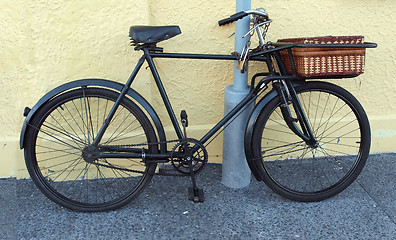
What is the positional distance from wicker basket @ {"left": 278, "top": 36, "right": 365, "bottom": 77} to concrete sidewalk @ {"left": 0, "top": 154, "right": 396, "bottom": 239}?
1.08 meters

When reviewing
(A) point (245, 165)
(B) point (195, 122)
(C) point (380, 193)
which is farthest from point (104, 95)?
(C) point (380, 193)

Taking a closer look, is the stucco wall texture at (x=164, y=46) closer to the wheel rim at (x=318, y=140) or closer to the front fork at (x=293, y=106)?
the wheel rim at (x=318, y=140)

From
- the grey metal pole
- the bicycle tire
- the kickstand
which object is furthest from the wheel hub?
the grey metal pole

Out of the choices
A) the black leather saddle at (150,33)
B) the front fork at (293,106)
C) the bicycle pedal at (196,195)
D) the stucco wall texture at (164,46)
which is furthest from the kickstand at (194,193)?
the black leather saddle at (150,33)

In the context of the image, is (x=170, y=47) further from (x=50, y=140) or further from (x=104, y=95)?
(x=50, y=140)

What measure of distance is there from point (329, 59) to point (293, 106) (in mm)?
458

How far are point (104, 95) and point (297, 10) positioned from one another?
6.08 ft

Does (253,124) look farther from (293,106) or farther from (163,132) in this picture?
(163,132)

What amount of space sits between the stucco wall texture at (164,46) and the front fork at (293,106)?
25.5 inches

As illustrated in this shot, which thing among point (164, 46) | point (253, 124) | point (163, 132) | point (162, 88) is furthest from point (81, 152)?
point (253, 124)

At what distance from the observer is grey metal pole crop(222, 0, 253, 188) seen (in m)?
3.17

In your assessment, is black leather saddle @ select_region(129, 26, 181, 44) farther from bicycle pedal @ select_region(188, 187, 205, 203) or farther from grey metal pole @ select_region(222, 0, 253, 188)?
bicycle pedal @ select_region(188, 187, 205, 203)

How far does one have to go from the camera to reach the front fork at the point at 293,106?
307cm

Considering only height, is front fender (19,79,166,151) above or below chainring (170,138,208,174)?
above
